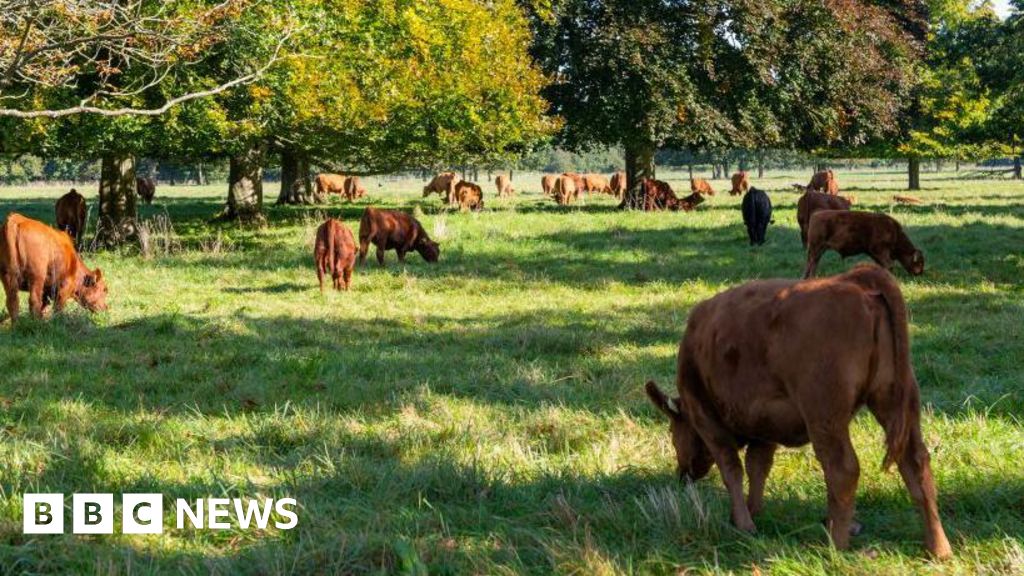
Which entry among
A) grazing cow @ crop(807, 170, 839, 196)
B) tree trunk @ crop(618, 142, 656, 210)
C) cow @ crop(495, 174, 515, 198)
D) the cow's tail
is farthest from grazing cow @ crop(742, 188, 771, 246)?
cow @ crop(495, 174, 515, 198)

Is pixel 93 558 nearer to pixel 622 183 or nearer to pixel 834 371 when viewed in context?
pixel 834 371

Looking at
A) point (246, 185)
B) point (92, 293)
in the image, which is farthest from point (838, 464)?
point (246, 185)

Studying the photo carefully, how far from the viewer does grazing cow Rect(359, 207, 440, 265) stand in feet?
52.2

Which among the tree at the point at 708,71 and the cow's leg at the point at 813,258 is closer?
the cow's leg at the point at 813,258

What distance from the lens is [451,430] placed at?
19.3 ft

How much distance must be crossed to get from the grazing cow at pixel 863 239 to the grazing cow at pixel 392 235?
21.7 feet

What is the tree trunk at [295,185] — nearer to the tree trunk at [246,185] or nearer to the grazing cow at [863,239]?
the tree trunk at [246,185]

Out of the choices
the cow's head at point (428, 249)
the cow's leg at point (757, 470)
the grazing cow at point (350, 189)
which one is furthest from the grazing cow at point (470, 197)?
the cow's leg at point (757, 470)

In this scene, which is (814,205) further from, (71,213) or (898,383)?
(71,213)

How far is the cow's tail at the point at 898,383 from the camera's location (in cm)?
346

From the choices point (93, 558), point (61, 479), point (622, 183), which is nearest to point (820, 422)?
point (93, 558)

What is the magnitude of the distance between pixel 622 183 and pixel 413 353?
34055 millimetres

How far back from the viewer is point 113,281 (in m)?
14.1

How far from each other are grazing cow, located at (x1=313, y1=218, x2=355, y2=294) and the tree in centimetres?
1471
